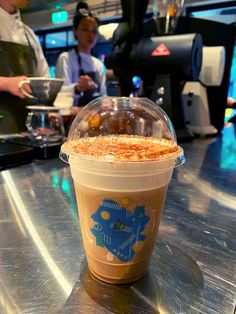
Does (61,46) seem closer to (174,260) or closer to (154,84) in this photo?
(154,84)

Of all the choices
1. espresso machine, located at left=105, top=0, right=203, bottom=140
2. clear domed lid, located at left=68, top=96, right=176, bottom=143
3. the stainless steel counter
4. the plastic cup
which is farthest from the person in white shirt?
the plastic cup

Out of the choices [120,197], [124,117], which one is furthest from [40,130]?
[120,197]

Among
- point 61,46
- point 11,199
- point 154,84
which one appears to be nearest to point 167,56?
point 154,84

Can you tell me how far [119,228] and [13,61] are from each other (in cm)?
137

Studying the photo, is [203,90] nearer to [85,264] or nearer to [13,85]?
[13,85]

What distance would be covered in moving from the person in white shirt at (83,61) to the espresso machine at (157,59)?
801mm

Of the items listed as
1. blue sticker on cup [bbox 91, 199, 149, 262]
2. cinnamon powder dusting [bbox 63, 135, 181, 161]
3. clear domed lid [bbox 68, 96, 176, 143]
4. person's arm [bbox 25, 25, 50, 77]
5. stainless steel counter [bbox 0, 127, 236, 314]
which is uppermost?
person's arm [bbox 25, 25, 50, 77]

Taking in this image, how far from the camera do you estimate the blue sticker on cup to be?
1.04ft

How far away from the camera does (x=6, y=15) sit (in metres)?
1.45

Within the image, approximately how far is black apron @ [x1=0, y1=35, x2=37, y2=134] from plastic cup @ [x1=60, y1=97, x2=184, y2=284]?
1.07 meters

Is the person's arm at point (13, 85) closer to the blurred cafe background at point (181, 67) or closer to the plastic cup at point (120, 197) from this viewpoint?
the blurred cafe background at point (181, 67)

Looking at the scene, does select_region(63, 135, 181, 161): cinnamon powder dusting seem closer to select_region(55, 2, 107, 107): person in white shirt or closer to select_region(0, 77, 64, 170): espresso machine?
select_region(0, 77, 64, 170): espresso machine

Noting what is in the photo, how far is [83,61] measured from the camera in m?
2.59

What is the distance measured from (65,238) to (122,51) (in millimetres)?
1106
